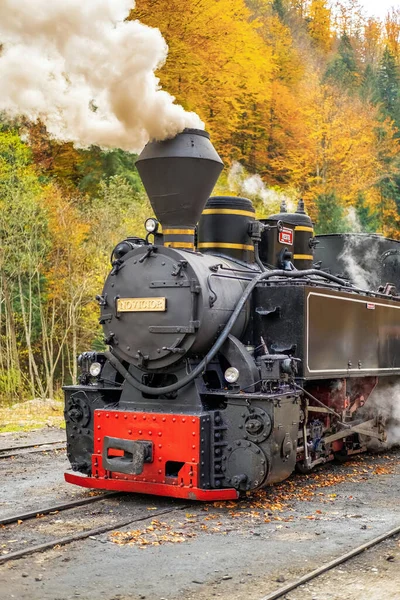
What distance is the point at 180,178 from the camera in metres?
7.23

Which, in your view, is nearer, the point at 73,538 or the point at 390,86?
A: the point at 73,538

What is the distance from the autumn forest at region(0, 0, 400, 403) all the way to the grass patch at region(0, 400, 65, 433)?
1859mm

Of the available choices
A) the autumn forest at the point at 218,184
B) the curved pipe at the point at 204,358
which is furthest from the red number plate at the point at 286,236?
the autumn forest at the point at 218,184

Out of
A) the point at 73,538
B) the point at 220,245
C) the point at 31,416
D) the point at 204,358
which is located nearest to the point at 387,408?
the point at 220,245

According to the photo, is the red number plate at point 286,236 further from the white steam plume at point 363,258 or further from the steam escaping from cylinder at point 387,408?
the steam escaping from cylinder at point 387,408

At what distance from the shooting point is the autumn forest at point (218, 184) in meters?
19.1

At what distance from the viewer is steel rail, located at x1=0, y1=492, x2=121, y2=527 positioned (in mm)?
6232

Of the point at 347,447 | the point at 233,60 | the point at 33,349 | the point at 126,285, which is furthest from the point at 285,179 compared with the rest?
the point at 126,285

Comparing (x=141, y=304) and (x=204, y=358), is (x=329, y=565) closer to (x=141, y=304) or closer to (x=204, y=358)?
(x=204, y=358)

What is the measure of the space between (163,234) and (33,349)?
15.4 m

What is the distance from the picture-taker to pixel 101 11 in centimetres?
678

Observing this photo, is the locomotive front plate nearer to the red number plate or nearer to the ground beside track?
the ground beside track

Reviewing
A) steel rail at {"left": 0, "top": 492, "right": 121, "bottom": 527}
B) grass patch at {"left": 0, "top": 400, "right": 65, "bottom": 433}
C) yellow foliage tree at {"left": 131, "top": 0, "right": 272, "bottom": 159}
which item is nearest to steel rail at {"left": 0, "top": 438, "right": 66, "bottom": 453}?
grass patch at {"left": 0, "top": 400, "right": 65, "bottom": 433}

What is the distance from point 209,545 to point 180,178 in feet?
11.3
